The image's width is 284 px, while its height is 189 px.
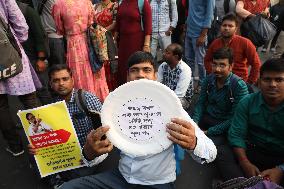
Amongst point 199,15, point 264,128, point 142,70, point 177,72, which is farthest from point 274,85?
point 199,15

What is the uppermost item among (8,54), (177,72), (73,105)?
(8,54)

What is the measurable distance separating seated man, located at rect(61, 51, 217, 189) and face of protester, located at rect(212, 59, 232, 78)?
3.86 feet

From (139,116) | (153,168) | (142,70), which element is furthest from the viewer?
(142,70)

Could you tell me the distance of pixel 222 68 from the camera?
10.2ft

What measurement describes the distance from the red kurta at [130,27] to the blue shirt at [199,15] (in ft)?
2.55

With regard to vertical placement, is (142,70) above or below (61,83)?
above

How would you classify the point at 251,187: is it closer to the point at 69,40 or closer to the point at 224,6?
the point at 69,40

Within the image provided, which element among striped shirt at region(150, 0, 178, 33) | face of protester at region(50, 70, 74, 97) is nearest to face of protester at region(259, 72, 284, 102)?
face of protester at region(50, 70, 74, 97)

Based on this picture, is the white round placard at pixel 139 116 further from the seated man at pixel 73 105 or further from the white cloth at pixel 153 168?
the seated man at pixel 73 105

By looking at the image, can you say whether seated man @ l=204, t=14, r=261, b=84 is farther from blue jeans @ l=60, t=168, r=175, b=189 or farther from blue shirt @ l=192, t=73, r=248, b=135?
blue jeans @ l=60, t=168, r=175, b=189

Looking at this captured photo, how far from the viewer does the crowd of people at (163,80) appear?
1.91 m

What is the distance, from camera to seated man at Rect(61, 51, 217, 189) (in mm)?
1540

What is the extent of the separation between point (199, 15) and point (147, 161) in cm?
314

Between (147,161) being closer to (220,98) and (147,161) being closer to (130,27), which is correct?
(220,98)
